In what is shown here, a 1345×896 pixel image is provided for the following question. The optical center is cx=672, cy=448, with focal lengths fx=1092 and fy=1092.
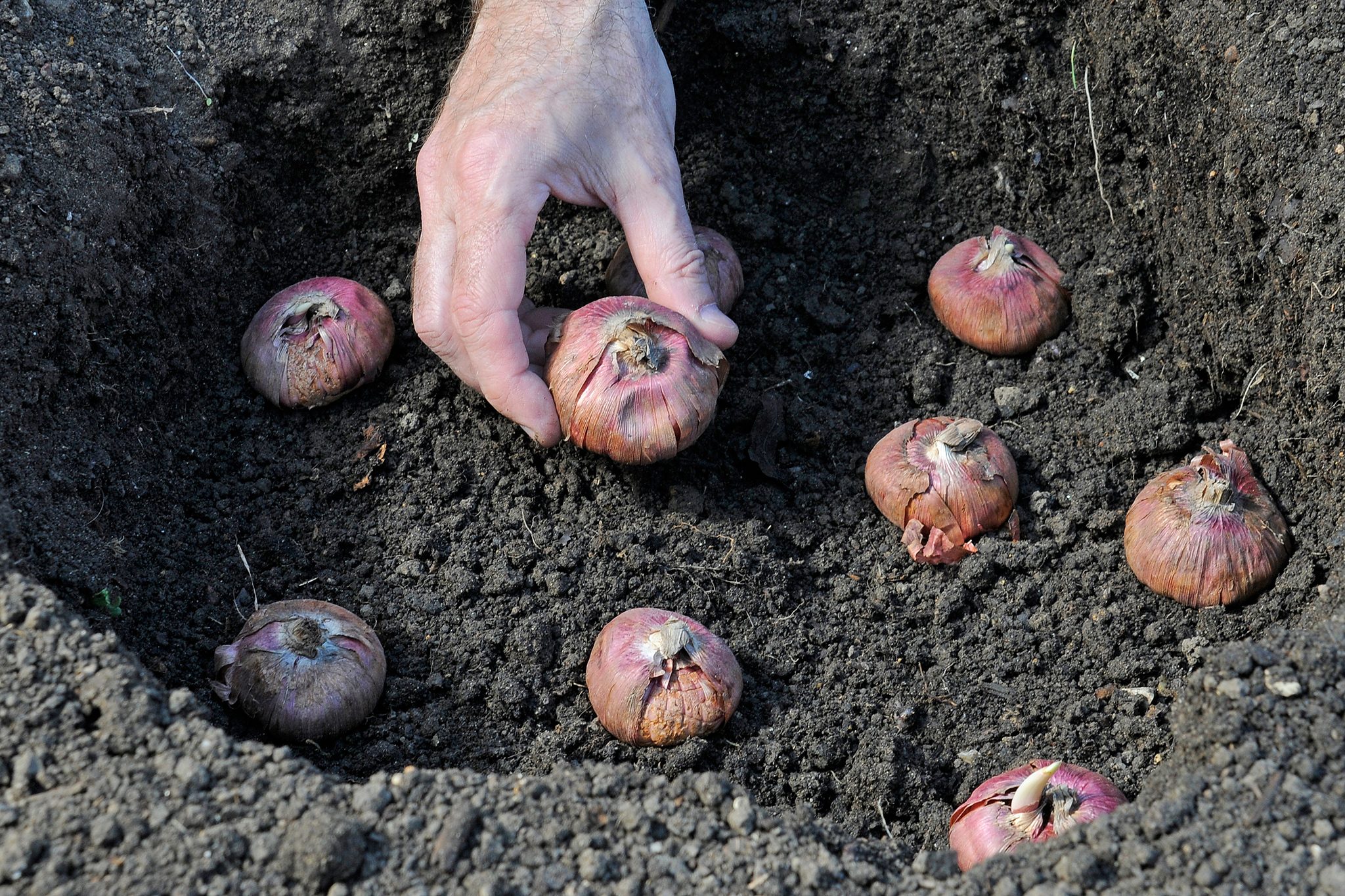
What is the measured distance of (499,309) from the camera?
220 centimetres

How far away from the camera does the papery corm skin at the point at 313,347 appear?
8.17 feet

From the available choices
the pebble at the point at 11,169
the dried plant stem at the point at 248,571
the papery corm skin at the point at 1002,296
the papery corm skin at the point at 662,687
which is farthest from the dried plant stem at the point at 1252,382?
the pebble at the point at 11,169

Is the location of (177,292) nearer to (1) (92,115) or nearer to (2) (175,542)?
(1) (92,115)

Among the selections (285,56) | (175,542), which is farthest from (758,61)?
(175,542)

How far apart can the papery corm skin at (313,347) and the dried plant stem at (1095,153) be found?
1.85 m

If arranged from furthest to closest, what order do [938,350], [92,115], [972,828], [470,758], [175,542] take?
1. [938,350]
2. [92,115]
3. [175,542]
4. [470,758]
5. [972,828]

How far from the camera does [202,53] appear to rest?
109 inches

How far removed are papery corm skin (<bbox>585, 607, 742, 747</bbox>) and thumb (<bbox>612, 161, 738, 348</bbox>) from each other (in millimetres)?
690

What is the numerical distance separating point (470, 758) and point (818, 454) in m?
1.06

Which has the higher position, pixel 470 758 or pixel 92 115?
pixel 92 115

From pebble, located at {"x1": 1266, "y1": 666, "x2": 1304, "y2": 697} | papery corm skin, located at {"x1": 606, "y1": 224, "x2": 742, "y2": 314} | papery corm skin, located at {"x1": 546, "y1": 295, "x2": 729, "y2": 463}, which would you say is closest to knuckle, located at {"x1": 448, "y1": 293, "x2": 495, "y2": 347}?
papery corm skin, located at {"x1": 546, "y1": 295, "x2": 729, "y2": 463}

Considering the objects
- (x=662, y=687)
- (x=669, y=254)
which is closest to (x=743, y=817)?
(x=662, y=687)

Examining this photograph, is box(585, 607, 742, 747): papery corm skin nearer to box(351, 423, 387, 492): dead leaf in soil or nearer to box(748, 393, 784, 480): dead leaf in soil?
box(748, 393, 784, 480): dead leaf in soil

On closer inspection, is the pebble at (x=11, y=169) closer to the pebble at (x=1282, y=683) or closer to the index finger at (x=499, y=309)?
the index finger at (x=499, y=309)
